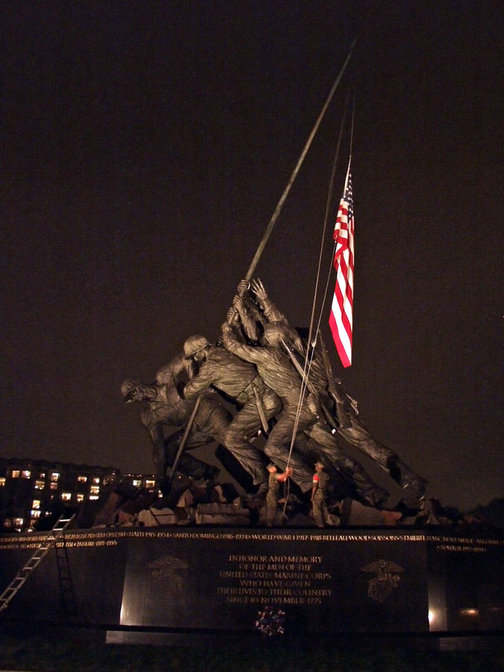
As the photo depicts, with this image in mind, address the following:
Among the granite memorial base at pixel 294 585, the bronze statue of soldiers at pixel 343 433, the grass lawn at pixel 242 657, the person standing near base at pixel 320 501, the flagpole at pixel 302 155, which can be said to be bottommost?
the grass lawn at pixel 242 657

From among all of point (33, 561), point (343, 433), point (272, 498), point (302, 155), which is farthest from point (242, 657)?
point (302, 155)

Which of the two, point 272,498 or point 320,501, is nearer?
point 320,501

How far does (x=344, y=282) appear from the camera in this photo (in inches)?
719

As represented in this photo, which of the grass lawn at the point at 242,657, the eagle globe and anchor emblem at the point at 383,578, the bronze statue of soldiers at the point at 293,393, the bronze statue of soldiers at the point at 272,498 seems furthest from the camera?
Answer: the bronze statue of soldiers at the point at 293,393

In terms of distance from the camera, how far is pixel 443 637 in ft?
41.5

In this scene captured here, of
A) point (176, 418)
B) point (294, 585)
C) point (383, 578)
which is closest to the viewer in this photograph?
point (383, 578)

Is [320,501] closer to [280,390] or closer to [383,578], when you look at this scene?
[383,578]

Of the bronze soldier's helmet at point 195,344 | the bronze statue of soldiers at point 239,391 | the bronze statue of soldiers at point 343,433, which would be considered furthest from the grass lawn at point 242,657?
the bronze soldier's helmet at point 195,344

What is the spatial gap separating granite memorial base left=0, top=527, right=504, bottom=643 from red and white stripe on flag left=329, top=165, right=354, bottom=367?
505cm

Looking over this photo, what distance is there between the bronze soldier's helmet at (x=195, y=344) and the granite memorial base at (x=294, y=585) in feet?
16.4

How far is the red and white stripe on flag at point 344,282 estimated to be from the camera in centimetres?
1778

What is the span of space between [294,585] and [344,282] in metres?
7.55

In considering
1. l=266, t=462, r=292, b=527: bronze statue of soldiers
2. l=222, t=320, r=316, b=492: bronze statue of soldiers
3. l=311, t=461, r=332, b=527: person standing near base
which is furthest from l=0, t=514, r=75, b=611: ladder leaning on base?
l=311, t=461, r=332, b=527: person standing near base

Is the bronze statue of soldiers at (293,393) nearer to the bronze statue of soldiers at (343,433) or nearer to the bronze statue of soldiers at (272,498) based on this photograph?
the bronze statue of soldiers at (343,433)
